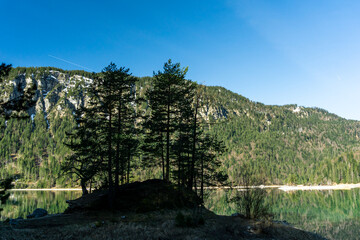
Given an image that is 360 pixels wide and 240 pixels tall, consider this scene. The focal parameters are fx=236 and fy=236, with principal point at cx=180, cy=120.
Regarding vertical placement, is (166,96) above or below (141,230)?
above

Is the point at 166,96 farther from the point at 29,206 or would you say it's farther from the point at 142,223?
the point at 29,206

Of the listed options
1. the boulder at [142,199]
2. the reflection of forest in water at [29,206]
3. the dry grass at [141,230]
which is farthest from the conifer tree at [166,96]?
the reflection of forest in water at [29,206]

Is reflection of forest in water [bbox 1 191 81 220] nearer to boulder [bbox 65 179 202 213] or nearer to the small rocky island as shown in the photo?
boulder [bbox 65 179 202 213]

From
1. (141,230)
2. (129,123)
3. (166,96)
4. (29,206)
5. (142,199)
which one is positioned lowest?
(29,206)

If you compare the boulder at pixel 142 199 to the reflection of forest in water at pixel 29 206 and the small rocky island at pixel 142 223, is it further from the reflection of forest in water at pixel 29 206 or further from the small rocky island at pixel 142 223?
the reflection of forest in water at pixel 29 206

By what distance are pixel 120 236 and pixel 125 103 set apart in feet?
41.6

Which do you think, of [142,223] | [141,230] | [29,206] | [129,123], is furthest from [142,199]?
[29,206]

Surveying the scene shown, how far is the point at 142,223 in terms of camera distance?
1465 cm

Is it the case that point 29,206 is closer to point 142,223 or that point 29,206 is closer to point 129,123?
point 129,123

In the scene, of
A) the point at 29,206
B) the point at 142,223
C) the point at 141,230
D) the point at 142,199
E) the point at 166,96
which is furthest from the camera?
the point at 29,206

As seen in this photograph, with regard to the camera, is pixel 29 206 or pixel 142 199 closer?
pixel 142 199

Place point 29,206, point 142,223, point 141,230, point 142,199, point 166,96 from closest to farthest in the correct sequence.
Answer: point 141,230 → point 142,223 → point 142,199 → point 166,96 → point 29,206

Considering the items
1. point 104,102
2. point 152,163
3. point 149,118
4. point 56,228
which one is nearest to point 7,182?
point 56,228

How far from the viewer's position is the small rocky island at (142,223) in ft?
39.4
